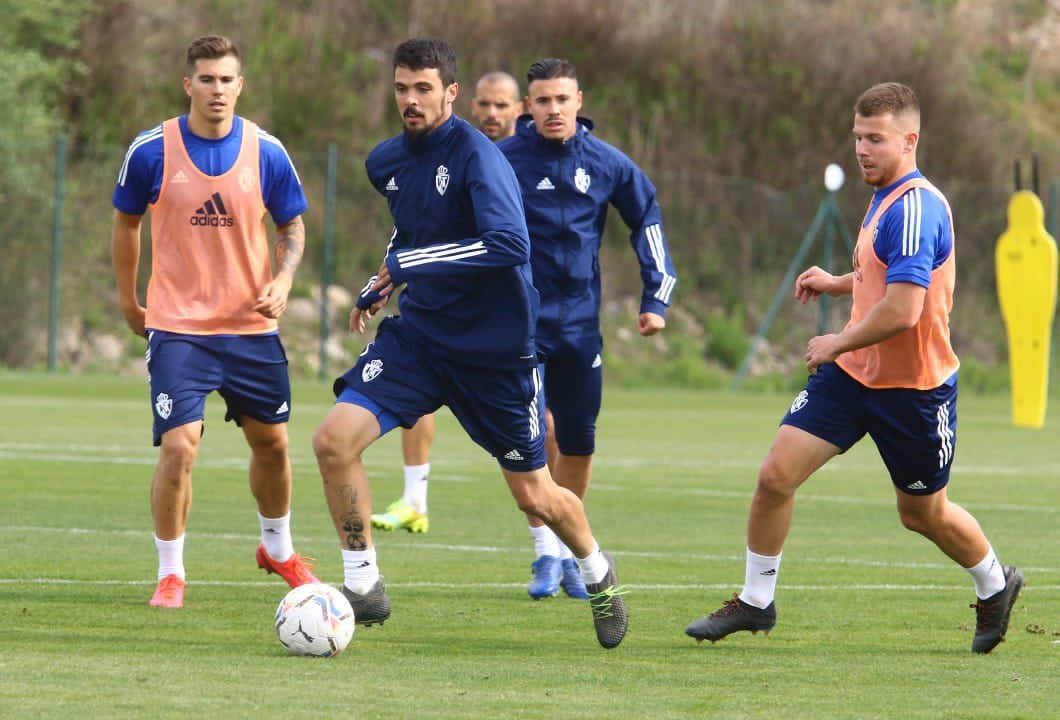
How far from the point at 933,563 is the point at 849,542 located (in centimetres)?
95

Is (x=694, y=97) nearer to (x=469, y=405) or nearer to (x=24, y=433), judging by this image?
(x=24, y=433)

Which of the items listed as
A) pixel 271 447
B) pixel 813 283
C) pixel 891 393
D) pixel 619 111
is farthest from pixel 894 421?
pixel 619 111

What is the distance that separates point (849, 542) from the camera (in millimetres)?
11273

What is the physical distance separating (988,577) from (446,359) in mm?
2255

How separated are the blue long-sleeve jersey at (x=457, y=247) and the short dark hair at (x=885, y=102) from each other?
4.40 feet

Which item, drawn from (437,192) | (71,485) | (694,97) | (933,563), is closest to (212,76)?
(437,192)

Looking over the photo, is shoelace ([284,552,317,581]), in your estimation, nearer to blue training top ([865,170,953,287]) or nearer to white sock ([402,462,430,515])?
white sock ([402,462,430,515])

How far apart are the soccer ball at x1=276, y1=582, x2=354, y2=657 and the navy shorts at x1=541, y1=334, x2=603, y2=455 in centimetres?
256

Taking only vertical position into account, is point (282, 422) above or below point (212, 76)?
below

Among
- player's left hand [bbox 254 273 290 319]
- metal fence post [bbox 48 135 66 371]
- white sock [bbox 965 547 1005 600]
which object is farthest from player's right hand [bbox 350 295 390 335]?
metal fence post [bbox 48 135 66 371]

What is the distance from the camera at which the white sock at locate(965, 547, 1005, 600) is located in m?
7.56

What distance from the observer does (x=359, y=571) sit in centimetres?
754

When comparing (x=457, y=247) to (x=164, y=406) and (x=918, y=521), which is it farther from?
Answer: (x=918, y=521)

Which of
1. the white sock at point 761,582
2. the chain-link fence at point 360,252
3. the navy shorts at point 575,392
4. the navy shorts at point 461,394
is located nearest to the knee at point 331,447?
the navy shorts at point 461,394
